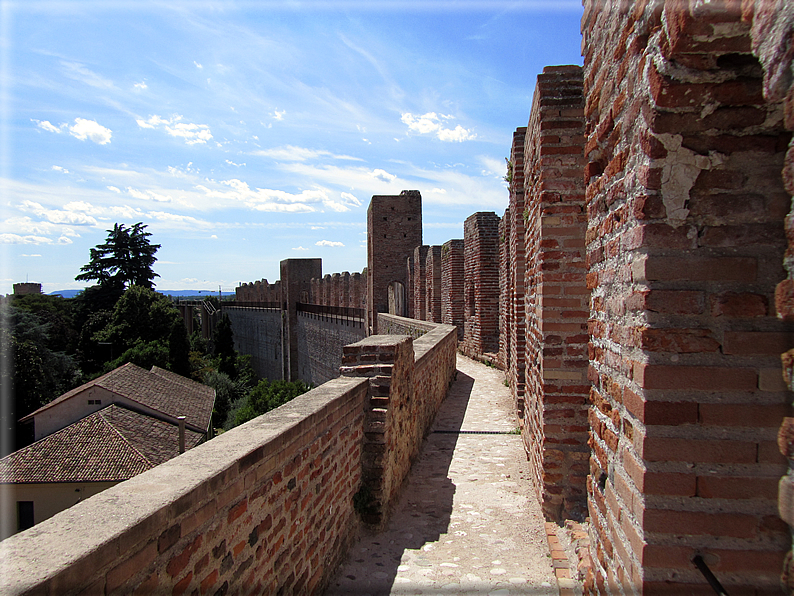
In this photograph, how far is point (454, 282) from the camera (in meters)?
13.9

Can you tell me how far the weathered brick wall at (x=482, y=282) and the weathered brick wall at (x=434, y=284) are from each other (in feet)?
8.93

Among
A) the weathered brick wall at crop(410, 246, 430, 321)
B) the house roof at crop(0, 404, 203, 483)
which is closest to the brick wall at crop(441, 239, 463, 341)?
the weathered brick wall at crop(410, 246, 430, 321)

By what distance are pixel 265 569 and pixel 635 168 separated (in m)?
2.31

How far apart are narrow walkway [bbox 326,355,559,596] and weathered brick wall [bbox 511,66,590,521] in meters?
0.46

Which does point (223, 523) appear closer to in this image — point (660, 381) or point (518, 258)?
point (660, 381)

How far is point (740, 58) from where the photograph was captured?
4.66ft

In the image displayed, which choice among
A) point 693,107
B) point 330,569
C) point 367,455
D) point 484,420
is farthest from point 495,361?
point 693,107

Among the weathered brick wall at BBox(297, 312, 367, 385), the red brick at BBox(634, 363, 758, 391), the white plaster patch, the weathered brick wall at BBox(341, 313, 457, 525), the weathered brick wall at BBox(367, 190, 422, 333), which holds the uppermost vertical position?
the weathered brick wall at BBox(367, 190, 422, 333)

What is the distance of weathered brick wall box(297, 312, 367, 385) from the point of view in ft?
73.7

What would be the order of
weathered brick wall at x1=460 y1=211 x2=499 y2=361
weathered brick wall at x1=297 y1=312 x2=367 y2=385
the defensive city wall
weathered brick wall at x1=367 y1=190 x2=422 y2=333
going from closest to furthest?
the defensive city wall → weathered brick wall at x1=460 y1=211 x2=499 y2=361 → weathered brick wall at x1=297 y1=312 x2=367 y2=385 → weathered brick wall at x1=367 y1=190 x2=422 y2=333

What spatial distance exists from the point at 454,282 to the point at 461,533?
33.7ft

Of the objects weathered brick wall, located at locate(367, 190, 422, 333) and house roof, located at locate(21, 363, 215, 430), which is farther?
weathered brick wall, located at locate(367, 190, 422, 333)

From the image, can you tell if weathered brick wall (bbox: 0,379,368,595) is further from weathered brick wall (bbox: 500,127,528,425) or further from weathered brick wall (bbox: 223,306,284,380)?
weathered brick wall (bbox: 223,306,284,380)

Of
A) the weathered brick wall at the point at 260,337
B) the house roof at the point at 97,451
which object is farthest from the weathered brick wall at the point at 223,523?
the weathered brick wall at the point at 260,337
